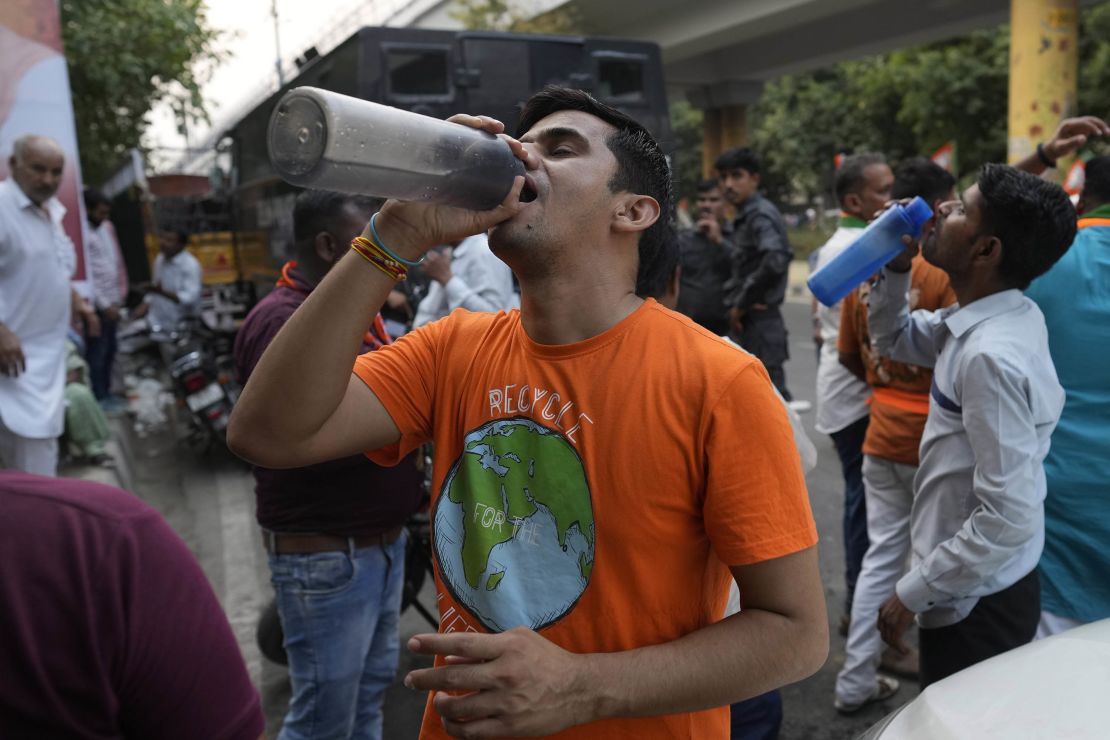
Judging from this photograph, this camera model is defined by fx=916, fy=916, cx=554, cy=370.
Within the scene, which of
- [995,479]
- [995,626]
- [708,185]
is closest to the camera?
A: [995,479]

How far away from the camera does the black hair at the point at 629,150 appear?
1555 mm

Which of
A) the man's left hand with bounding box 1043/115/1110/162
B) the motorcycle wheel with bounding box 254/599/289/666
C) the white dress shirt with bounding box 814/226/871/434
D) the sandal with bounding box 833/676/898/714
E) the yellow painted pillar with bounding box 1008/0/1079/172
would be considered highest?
the yellow painted pillar with bounding box 1008/0/1079/172

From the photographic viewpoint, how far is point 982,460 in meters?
2.15

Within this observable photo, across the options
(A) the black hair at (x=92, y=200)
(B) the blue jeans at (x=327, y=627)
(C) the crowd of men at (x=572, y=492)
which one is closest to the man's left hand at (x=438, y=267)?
(C) the crowd of men at (x=572, y=492)

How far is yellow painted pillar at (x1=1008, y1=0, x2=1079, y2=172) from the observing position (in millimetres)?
10492

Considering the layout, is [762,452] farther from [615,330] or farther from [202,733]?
[202,733]

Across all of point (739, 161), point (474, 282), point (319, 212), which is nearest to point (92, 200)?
point (474, 282)

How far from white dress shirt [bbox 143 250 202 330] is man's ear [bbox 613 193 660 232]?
26.8 ft

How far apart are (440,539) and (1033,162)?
2677 mm

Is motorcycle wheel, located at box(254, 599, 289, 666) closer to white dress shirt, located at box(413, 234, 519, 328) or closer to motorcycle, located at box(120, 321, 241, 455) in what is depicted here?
white dress shirt, located at box(413, 234, 519, 328)

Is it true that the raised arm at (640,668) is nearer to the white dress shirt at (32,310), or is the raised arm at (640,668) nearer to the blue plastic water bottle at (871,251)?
the blue plastic water bottle at (871,251)

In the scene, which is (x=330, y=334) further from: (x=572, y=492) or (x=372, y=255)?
(x=572, y=492)

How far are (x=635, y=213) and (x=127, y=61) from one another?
1009cm

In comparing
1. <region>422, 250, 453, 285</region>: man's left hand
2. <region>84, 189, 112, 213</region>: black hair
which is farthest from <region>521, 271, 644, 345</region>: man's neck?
<region>84, 189, 112, 213</region>: black hair
